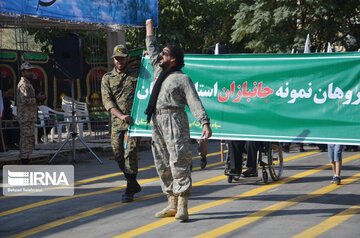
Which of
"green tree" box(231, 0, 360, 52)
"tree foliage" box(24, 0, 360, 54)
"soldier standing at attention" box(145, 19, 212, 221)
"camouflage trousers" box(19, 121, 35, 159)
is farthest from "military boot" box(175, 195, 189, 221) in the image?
"green tree" box(231, 0, 360, 52)

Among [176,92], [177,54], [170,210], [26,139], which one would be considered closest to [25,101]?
[26,139]

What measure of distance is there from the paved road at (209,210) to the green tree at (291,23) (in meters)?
Answer: 14.0

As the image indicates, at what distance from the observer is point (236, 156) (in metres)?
11.7

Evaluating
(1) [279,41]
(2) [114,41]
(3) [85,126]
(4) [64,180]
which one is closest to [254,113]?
(4) [64,180]

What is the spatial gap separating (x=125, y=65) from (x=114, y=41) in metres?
10.1

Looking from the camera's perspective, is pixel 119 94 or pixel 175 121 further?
pixel 119 94

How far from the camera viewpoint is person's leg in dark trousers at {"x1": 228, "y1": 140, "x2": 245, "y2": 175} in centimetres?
1163

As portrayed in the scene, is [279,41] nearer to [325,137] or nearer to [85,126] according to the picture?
[85,126]

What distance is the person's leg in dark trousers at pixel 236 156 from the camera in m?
11.6

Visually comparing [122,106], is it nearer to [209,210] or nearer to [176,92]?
[176,92]

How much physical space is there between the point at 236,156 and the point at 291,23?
53.5ft

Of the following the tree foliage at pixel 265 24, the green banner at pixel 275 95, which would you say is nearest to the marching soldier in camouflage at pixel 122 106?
the green banner at pixel 275 95

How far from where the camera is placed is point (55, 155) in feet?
51.6

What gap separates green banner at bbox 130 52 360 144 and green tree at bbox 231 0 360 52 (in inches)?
663
